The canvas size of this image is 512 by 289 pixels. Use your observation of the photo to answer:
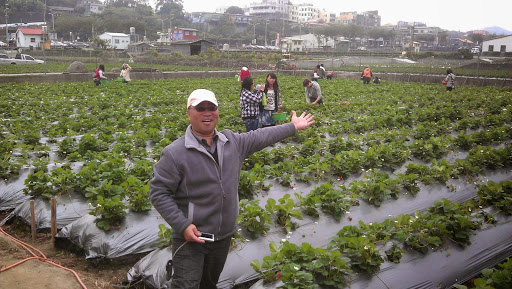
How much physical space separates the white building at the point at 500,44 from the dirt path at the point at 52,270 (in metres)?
45.2

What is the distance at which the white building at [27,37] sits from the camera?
207 ft

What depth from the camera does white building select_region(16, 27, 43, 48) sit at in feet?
207

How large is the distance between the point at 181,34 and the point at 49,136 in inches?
2650

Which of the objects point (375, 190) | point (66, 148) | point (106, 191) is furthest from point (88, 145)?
point (375, 190)

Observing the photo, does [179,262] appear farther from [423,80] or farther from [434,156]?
[423,80]

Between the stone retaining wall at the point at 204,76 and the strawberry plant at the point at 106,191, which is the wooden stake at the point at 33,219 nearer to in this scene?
the strawberry plant at the point at 106,191

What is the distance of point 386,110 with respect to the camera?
13961mm

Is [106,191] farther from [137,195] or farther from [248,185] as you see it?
[248,185]

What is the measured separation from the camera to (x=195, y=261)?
3.32 metres

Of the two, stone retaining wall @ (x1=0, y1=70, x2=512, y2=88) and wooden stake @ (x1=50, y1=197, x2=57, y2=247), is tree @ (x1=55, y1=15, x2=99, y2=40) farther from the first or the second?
wooden stake @ (x1=50, y1=197, x2=57, y2=247)

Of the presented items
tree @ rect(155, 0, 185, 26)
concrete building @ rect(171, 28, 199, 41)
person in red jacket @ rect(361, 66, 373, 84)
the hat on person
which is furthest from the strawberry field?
tree @ rect(155, 0, 185, 26)

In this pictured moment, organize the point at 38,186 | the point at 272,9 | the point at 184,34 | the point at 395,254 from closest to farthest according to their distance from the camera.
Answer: the point at 395,254 → the point at 38,186 → the point at 184,34 → the point at 272,9

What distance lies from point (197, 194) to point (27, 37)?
70.6 meters

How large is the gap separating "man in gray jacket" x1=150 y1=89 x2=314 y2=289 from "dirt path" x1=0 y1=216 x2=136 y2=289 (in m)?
1.95
